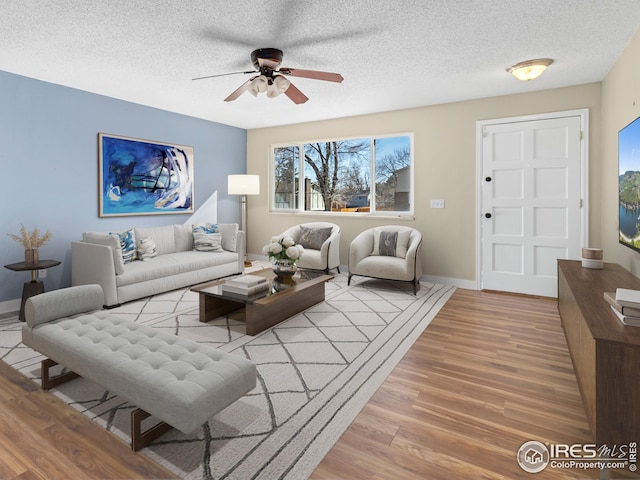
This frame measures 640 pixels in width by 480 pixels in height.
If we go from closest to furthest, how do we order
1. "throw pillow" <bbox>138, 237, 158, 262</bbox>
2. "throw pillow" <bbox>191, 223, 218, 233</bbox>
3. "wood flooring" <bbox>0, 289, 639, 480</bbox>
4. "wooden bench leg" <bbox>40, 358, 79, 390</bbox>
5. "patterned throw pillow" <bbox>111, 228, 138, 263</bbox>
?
"wood flooring" <bbox>0, 289, 639, 480</bbox> → "wooden bench leg" <bbox>40, 358, 79, 390</bbox> → "patterned throw pillow" <bbox>111, 228, 138, 263</bbox> → "throw pillow" <bbox>138, 237, 158, 262</bbox> → "throw pillow" <bbox>191, 223, 218, 233</bbox>

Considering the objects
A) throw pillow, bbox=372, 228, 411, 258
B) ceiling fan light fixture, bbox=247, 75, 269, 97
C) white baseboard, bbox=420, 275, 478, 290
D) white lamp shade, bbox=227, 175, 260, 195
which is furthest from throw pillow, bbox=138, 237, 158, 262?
white baseboard, bbox=420, 275, 478, 290

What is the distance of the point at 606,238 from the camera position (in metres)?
3.79

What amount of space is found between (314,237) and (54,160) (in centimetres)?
344

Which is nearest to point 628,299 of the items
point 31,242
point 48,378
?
point 48,378

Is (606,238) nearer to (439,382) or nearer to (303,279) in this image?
(439,382)

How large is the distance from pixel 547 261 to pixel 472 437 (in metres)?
3.38

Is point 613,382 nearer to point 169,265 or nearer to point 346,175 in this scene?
point 169,265

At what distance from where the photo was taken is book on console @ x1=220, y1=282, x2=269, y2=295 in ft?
10.5

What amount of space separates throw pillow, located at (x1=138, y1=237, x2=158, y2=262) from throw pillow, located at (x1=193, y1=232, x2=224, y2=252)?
2.29 ft

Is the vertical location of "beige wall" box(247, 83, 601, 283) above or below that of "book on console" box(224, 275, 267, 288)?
above

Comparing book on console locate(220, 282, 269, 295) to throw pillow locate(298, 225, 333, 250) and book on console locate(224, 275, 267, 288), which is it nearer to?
book on console locate(224, 275, 267, 288)

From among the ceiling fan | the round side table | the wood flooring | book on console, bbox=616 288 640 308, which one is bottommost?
the wood flooring

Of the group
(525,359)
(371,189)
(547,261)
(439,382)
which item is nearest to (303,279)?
(439,382)

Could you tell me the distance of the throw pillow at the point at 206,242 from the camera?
5348mm
